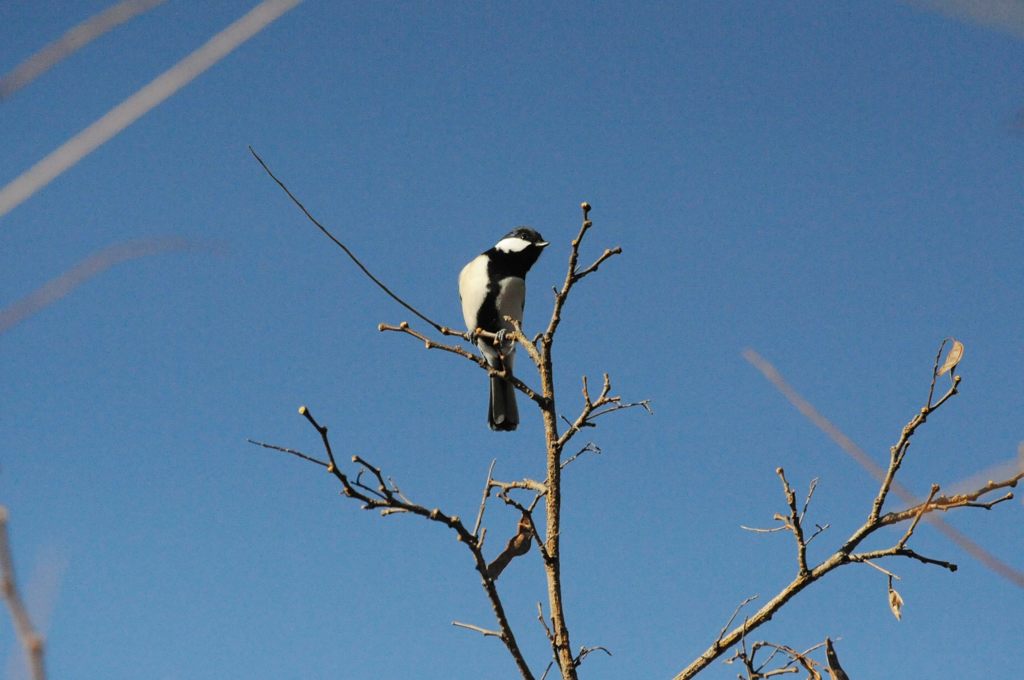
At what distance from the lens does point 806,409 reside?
0.86 metres

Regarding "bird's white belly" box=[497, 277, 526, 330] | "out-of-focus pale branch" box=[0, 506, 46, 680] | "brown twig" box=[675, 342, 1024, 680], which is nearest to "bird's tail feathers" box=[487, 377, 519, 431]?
"bird's white belly" box=[497, 277, 526, 330]

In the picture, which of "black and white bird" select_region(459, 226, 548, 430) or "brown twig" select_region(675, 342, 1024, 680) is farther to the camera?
"black and white bird" select_region(459, 226, 548, 430)

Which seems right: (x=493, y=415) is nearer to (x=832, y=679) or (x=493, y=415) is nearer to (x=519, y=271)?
(x=519, y=271)

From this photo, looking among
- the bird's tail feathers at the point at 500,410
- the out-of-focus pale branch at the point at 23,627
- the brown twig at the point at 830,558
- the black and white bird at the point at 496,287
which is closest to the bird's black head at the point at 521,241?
the black and white bird at the point at 496,287

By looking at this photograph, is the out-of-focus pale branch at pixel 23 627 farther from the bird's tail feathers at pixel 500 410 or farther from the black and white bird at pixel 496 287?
the black and white bird at pixel 496 287

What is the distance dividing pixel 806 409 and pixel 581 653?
2.03 m

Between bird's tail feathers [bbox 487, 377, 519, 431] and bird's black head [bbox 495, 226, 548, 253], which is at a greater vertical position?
bird's black head [bbox 495, 226, 548, 253]

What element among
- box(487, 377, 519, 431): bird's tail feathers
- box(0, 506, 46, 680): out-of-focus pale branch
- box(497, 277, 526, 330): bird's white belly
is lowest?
box(0, 506, 46, 680): out-of-focus pale branch

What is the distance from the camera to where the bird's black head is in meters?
6.31

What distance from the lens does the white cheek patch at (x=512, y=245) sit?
6293mm

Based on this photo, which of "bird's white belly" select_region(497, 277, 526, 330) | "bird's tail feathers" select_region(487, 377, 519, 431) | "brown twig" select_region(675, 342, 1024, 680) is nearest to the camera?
"brown twig" select_region(675, 342, 1024, 680)

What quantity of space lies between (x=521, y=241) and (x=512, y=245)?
0.08 metres

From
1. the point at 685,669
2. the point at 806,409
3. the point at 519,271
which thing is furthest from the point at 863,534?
the point at 519,271

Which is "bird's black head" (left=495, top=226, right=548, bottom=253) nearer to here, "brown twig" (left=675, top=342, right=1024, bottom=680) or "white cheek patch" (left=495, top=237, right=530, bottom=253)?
"white cheek patch" (left=495, top=237, right=530, bottom=253)
